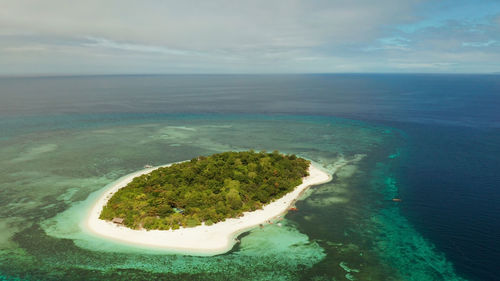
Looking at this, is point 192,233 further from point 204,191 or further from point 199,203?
point 204,191

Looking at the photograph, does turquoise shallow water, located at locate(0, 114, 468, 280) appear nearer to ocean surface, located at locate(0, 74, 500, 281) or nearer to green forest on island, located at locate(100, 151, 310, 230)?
ocean surface, located at locate(0, 74, 500, 281)

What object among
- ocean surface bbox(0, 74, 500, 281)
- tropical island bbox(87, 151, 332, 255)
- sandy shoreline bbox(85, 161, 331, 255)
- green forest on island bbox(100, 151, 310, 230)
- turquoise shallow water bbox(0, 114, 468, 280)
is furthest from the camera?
green forest on island bbox(100, 151, 310, 230)

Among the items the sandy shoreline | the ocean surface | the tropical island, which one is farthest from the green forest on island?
the ocean surface

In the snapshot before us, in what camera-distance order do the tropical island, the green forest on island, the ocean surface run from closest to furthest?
the ocean surface → the tropical island → the green forest on island

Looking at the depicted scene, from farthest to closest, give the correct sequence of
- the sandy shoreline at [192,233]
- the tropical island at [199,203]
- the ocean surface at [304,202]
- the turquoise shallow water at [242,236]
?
1. the tropical island at [199,203]
2. the sandy shoreline at [192,233]
3. the ocean surface at [304,202]
4. the turquoise shallow water at [242,236]

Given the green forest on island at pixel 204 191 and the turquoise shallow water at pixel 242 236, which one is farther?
the green forest on island at pixel 204 191

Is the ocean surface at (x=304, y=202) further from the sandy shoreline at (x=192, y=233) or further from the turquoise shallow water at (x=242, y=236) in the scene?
the sandy shoreline at (x=192, y=233)

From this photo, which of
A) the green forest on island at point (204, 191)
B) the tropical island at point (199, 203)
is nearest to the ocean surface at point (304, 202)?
the tropical island at point (199, 203)

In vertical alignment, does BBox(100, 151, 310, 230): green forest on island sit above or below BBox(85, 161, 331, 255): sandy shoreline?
above
